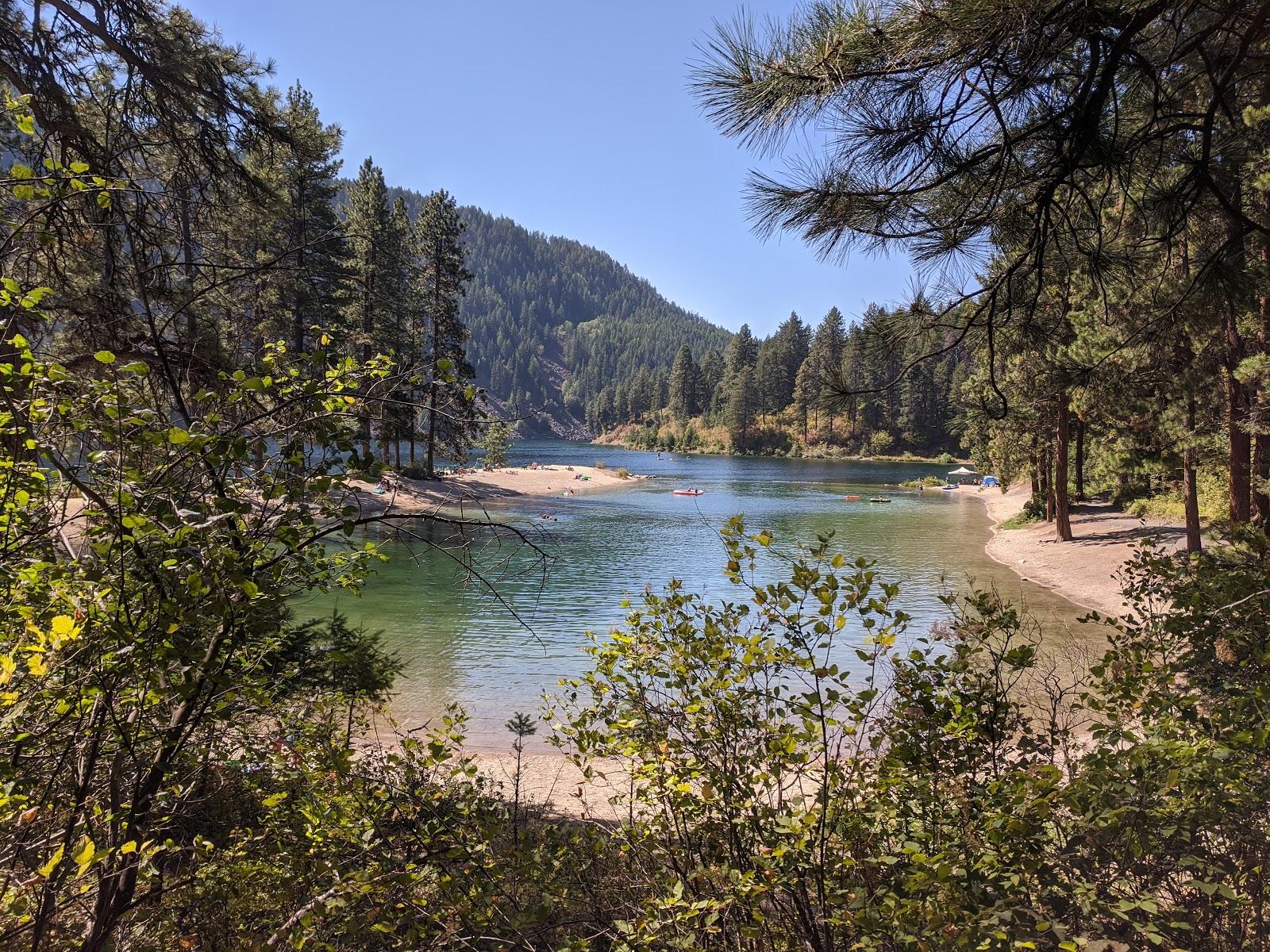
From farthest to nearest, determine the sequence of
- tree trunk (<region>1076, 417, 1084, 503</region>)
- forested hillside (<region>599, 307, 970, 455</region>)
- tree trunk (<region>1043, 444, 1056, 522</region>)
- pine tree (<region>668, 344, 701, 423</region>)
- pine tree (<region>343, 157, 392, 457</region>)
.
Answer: pine tree (<region>668, 344, 701, 423</region>), forested hillside (<region>599, 307, 970, 455</region>), pine tree (<region>343, 157, 392, 457</region>), tree trunk (<region>1076, 417, 1084, 503</region>), tree trunk (<region>1043, 444, 1056, 522</region>)

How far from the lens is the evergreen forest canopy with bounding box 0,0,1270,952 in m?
2.00

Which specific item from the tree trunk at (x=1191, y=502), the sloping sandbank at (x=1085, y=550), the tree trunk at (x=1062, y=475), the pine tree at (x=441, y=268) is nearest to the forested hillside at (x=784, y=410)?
the pine tree at (x=441, y=268)

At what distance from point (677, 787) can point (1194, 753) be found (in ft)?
5.66

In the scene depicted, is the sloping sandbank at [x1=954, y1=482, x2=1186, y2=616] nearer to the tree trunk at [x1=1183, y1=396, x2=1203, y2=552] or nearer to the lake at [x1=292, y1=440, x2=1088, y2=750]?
the lake at [x1=292, y1=440, x2=1088, y2=750]

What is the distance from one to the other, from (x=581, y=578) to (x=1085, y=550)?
14915mm

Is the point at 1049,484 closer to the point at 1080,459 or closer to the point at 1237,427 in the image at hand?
the point at 1080,459

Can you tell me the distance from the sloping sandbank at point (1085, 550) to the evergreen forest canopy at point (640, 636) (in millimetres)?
12494

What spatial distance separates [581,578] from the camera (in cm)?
2003

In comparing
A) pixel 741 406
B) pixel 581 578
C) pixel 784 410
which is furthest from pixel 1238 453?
pixel 784 410

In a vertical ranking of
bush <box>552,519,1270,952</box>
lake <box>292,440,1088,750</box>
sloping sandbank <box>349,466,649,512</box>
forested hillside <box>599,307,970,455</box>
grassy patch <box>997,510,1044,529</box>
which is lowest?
lake <box>292,440,1088,750</box>

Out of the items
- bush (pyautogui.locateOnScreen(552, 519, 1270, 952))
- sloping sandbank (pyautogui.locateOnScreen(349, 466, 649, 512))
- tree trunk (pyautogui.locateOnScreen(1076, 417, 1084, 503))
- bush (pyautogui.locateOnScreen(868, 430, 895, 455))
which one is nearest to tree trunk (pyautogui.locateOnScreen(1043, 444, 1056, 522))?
tree trunk (pyautogui.locateOnScreen(1076, 417, 1084, 503))

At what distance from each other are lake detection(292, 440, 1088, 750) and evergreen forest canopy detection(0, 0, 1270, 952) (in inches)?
21.5

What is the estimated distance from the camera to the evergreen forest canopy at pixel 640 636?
78.7 inches

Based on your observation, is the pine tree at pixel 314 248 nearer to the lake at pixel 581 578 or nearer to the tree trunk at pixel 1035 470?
the lake at pixel 581 578
